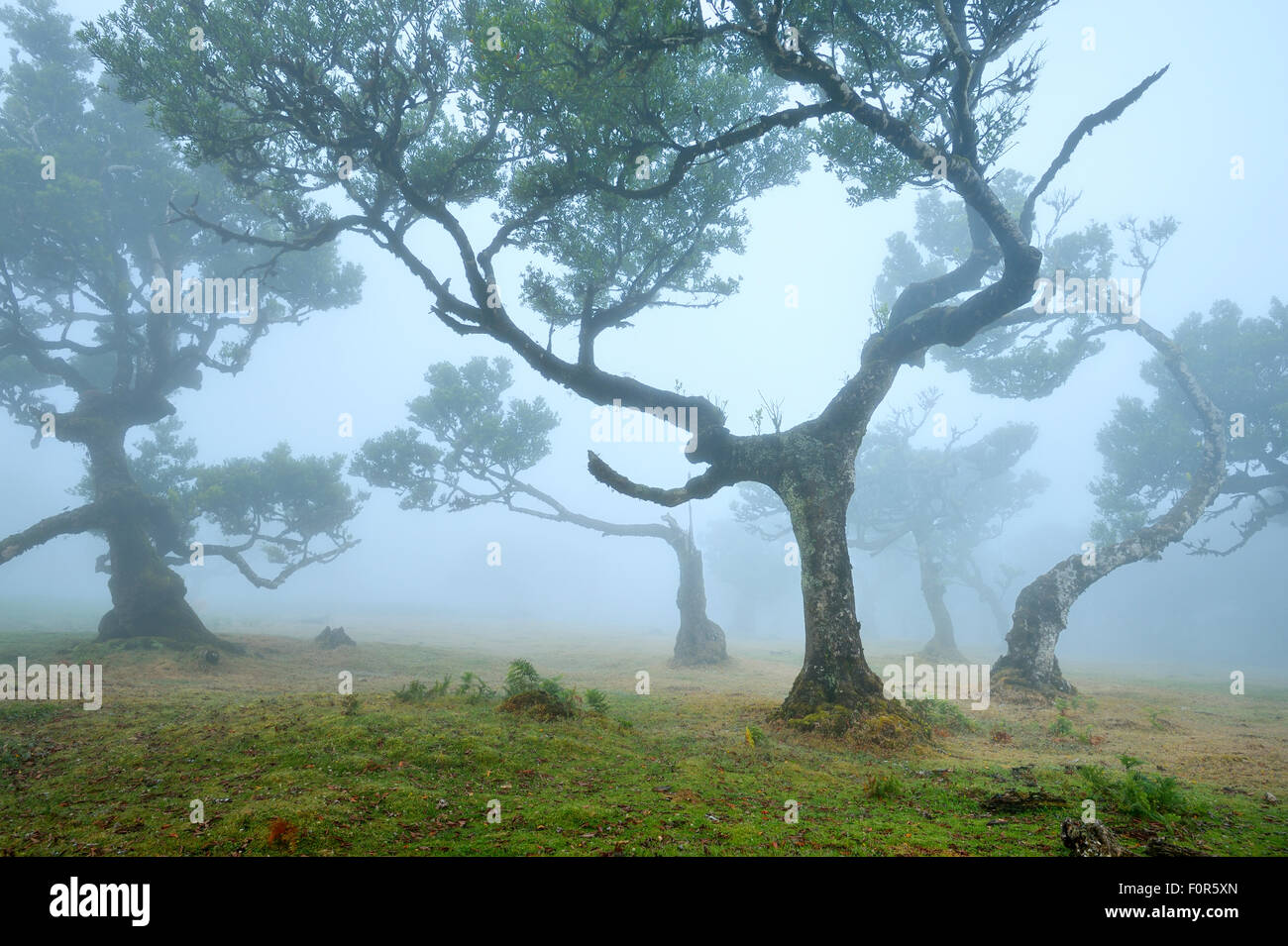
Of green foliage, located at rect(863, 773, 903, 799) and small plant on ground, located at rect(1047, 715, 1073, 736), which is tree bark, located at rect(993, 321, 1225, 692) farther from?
green foliage, located at rect(863, 773, 903, 799)

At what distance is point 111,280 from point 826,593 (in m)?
30.0

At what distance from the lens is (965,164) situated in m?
10.2

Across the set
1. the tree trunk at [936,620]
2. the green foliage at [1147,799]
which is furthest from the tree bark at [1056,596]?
the tree trunk at [936,620]

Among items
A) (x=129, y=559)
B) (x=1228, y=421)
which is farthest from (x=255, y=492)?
(x=1228, y=421)

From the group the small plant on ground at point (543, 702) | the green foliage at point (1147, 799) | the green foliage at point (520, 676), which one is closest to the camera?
the green foliage at point (1147, 799)

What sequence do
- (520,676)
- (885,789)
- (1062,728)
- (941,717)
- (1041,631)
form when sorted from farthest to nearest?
(1041,631) < (941,717) < (520,676) < (1062,728) < (885,789)

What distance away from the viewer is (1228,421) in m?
27.8

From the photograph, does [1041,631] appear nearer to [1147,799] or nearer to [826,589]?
[826,589]

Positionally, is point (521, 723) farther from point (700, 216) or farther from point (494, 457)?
point (494, 457)

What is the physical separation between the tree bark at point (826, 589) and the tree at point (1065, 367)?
8.20 metres

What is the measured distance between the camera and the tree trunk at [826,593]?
11195mm

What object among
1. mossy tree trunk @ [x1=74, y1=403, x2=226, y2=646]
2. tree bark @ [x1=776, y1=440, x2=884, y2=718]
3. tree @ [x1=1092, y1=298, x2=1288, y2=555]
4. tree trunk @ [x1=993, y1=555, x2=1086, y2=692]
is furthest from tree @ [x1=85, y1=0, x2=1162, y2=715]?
tree @ [x1=1092, y1=298, x2=1288, y2=555]

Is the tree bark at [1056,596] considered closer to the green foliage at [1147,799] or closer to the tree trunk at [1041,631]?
the tree trunk at [1041,631]
